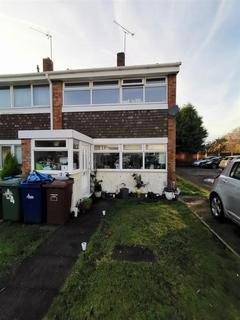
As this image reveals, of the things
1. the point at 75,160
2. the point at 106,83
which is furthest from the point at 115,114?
the point at 75,160

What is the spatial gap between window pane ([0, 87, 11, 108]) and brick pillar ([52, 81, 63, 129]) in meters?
2.52

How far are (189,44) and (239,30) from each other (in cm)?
215

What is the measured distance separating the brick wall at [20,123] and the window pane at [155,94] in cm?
493

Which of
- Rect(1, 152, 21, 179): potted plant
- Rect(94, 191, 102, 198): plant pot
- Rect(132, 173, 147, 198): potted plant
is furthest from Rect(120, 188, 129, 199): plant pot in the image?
Rect(1, 152, 21, 179): potted plant

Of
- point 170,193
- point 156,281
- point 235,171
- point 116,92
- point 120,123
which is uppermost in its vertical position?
point 116,92

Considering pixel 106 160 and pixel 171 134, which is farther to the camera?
pixel 106 160

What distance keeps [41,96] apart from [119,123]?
4222 millimetres

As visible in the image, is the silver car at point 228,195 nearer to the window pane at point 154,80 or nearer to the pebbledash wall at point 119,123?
the pebbledash wall at point 119,123

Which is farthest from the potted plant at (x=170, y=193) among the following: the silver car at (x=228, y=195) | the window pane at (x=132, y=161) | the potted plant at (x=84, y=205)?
the potted plant at (x=84, y=205)

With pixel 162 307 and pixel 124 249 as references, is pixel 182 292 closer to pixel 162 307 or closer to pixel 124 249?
pixel 162 307

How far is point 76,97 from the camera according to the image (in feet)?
30.7

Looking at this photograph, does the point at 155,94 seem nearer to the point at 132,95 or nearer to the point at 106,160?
the point at 132,95

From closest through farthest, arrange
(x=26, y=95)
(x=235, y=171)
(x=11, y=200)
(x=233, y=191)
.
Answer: (x=233, y=191)
(x=235, y=171)
(x=11, y=200)
(x=26, y=95)

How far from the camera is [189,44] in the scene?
831 centimetres
